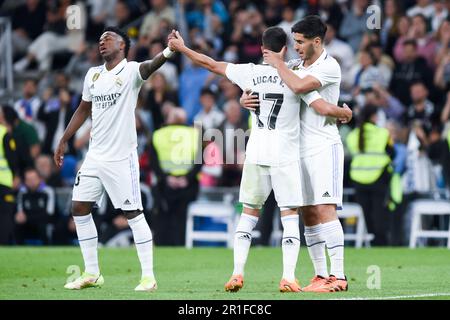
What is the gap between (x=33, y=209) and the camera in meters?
22.0

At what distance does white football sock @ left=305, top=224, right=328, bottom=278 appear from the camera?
495 inches

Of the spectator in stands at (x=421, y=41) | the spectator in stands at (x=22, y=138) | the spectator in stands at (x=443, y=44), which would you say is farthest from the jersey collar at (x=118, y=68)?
the spectator in stands at (x=421, y=41)

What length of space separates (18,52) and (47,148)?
136 inches

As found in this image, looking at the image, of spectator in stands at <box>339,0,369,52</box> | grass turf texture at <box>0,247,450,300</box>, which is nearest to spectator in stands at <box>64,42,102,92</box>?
spectator in stands at <box>339,0,369,52</box>

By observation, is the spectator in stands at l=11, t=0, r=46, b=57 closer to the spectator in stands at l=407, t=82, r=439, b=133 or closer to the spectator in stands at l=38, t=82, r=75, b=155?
the spectator in stands at l=38, t=82, r=75, b=155

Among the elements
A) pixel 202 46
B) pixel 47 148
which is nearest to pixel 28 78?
pixel 47 148

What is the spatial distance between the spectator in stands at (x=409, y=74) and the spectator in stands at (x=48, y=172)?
248 inches

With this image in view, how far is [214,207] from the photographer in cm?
2131

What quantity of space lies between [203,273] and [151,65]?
3.83 metres

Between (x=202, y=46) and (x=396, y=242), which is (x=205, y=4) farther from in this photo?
(x=396, y=242)

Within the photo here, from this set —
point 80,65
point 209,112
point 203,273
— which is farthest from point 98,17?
point 203,273

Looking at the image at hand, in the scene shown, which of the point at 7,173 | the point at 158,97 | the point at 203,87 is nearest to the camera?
the point at 7,173

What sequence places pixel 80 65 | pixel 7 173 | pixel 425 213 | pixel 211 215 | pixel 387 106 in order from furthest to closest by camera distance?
1. pixel 80 65
2. pixel 387 106
3. pixel 211 215
4. pixel 7 173
5. pixel 425 213

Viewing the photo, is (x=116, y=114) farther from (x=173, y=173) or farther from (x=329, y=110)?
(x=173, y=173)
